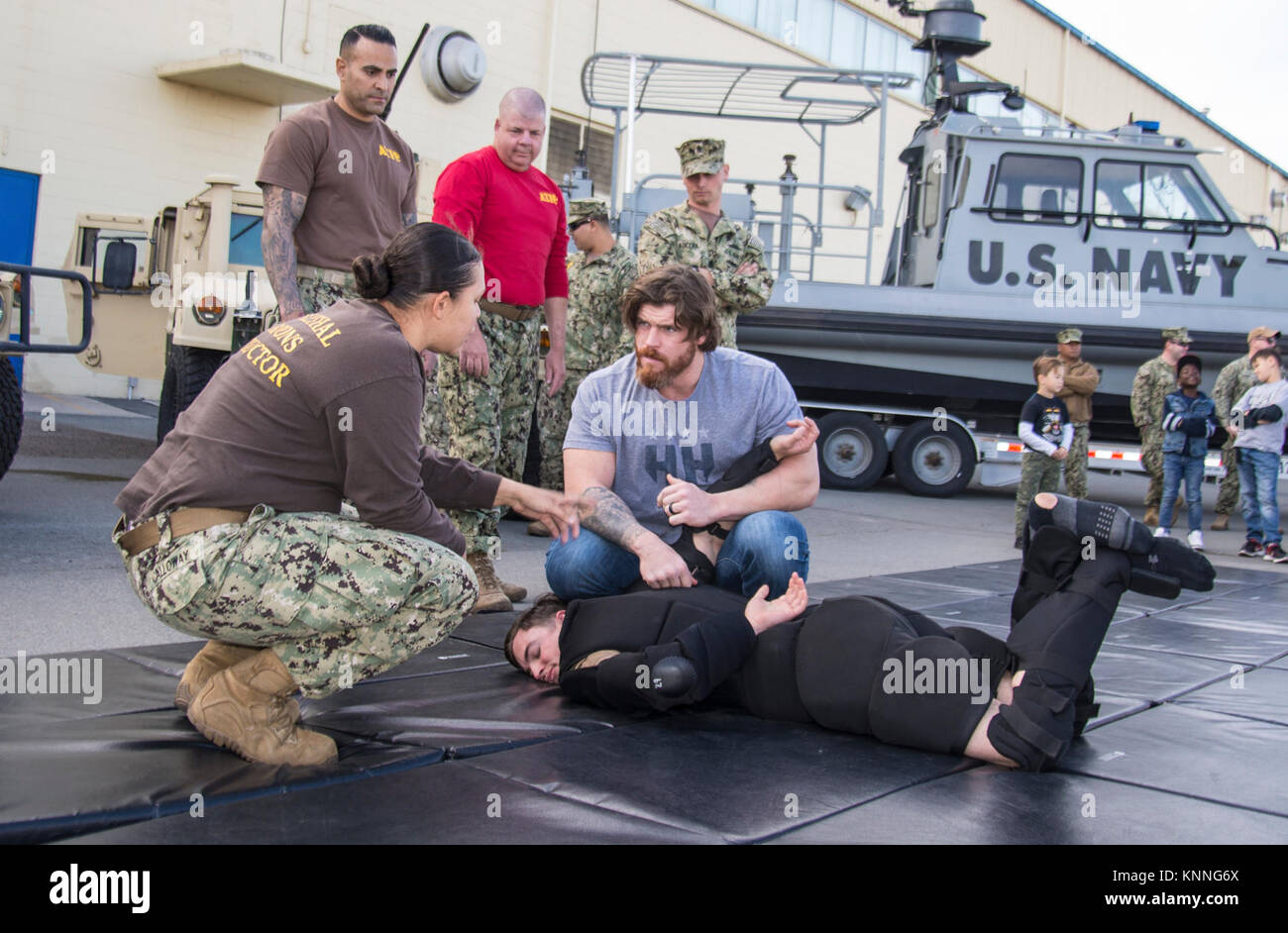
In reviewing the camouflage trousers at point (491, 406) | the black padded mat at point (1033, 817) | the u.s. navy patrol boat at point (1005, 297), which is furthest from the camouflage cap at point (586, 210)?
the black padded mat at point (1033, 817)

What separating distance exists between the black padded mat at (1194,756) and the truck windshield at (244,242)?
6.14 metres

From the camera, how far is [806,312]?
952 cm

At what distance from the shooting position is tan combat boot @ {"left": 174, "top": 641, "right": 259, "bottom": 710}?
2596mm

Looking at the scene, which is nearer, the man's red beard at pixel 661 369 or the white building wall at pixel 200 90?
the man's red beard at pixel 661 369

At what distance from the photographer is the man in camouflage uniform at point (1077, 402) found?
8.20 m

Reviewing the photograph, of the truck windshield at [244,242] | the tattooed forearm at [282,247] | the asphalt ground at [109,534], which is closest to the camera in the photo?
the asphalt ground at [109,534]

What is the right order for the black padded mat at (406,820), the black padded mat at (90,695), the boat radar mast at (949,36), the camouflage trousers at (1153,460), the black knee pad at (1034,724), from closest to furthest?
the black padded mat at (406,820)
the black knee pad at (1034,724)
the black padded mat at (90,695)
the camouflage trousers at (1153,460)
the boat radar mast at (949,36)

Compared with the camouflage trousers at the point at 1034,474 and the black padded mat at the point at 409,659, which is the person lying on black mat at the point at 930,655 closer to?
the black padded mat at the point at 409,659

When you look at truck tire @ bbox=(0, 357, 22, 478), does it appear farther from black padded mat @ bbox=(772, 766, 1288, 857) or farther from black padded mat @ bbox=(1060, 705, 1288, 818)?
black padded mat @ bbox=(1060, 705, 1288, 818)

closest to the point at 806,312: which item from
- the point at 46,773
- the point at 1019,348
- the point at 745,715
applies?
the point at 1019,348

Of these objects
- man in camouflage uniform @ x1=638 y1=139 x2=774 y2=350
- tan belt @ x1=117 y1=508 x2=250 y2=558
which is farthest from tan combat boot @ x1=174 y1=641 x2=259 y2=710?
man in camouflage uniform @ x1=638 y1=139 x2=774 y2=350

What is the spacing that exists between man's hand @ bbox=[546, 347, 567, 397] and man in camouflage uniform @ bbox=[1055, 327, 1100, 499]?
4.58 metres

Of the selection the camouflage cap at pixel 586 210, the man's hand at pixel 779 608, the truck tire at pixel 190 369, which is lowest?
the man's hand at pixel 779 608

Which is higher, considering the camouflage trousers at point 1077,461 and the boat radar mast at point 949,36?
the boat radar mast at point 949,36
